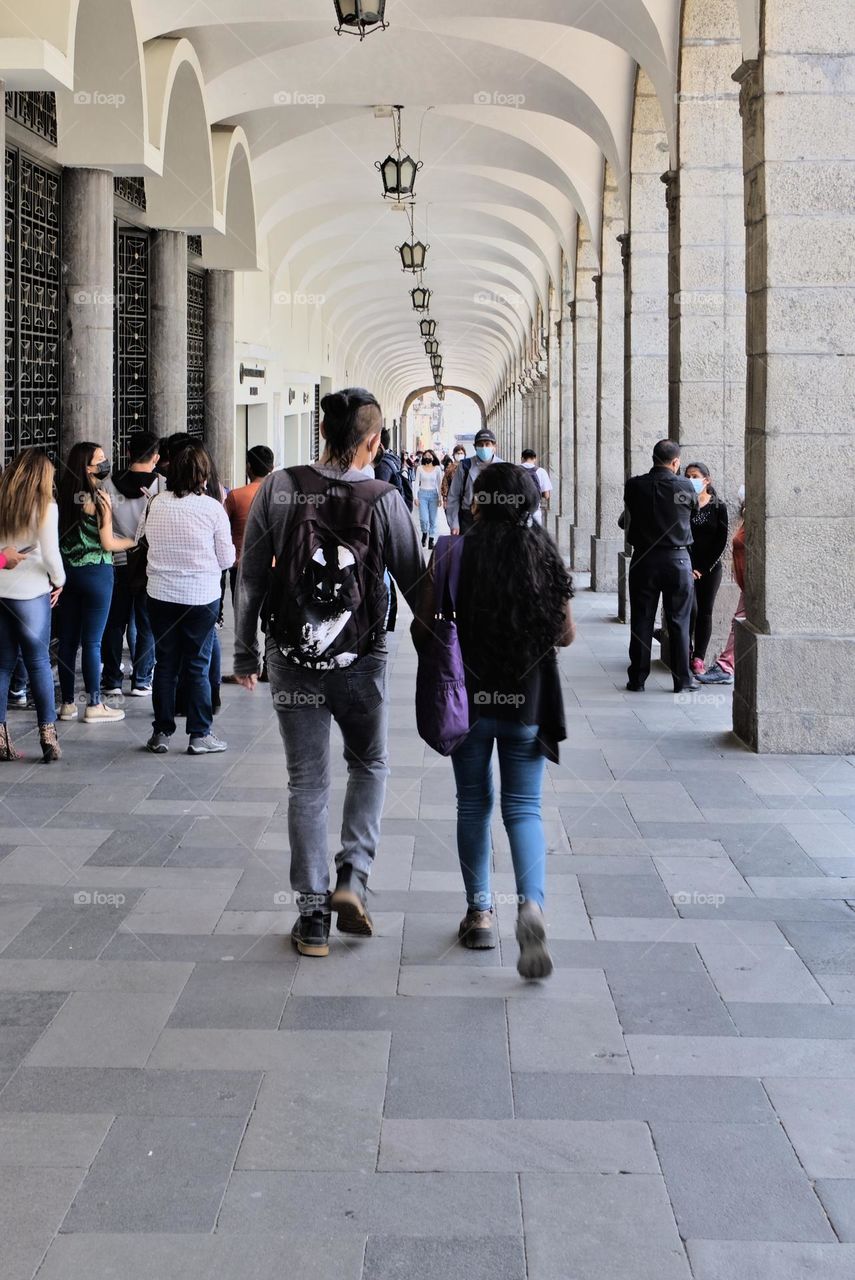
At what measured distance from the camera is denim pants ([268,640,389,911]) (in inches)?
176

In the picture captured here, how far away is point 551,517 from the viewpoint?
2331 centimetres

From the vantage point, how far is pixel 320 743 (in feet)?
14.8

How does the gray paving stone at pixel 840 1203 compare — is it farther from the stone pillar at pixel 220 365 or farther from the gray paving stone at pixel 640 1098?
the stone pillar at pixel 220 365

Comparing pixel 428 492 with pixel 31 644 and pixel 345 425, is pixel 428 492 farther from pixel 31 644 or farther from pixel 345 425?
pixel 345 425

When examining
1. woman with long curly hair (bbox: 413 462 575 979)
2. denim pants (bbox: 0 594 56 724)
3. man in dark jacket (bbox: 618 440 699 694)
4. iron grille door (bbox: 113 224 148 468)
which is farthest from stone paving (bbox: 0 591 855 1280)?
iron grille door (bbox: 113 224 148 468)

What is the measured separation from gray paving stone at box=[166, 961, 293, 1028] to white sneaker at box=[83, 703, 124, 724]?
13.3 feet

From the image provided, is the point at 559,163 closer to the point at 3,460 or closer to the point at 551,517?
the point at 551,517

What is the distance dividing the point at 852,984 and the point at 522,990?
934mm

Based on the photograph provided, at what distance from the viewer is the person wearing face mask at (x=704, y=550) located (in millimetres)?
9898

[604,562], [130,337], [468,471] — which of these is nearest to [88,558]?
[130,337]

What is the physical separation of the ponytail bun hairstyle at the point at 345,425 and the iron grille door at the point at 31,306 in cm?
578

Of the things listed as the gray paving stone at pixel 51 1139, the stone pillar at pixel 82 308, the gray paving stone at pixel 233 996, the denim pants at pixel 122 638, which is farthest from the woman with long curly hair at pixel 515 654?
the stone pillar at pixel 82 308

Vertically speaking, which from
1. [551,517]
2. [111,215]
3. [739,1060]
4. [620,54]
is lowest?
[739,1060]

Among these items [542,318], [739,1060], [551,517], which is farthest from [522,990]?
[542,318]
